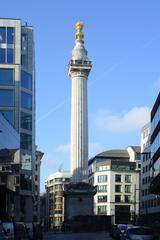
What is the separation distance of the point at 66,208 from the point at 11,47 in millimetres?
29468

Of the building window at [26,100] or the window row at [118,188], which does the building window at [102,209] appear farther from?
the building window at [26,100]

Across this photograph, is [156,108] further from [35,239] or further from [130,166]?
[130,166]

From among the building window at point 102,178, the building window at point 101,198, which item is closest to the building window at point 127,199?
the building window at point 101,198

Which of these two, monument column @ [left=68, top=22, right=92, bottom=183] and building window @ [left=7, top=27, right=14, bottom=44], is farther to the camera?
monument column @ [left=68, top=22, right=92, bottom=183]

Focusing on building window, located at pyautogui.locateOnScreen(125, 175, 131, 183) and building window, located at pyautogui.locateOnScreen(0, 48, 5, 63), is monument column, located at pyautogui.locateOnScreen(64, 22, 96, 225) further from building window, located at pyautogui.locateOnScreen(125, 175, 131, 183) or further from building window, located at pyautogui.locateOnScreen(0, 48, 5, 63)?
building window, located at pyautogui.locateOnScreen(125, 175, 131, 183)

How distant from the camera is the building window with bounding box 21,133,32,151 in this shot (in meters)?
96.3

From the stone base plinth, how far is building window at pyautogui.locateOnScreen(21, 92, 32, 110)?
52.2 ft

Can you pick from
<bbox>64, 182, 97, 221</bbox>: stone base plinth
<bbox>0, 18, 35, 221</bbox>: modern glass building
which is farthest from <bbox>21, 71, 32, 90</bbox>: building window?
<bbox>64, 182, 97, 221</bbox>: stone base plinth

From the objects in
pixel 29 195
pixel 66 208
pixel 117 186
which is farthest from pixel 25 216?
pixel 117 186

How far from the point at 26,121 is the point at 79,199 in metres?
16.6

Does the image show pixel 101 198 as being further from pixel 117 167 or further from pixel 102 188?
pixel 117 167

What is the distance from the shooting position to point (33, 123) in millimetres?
101750

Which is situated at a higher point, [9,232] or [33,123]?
[33,123]

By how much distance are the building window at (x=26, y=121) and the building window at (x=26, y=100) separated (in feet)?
4.52
